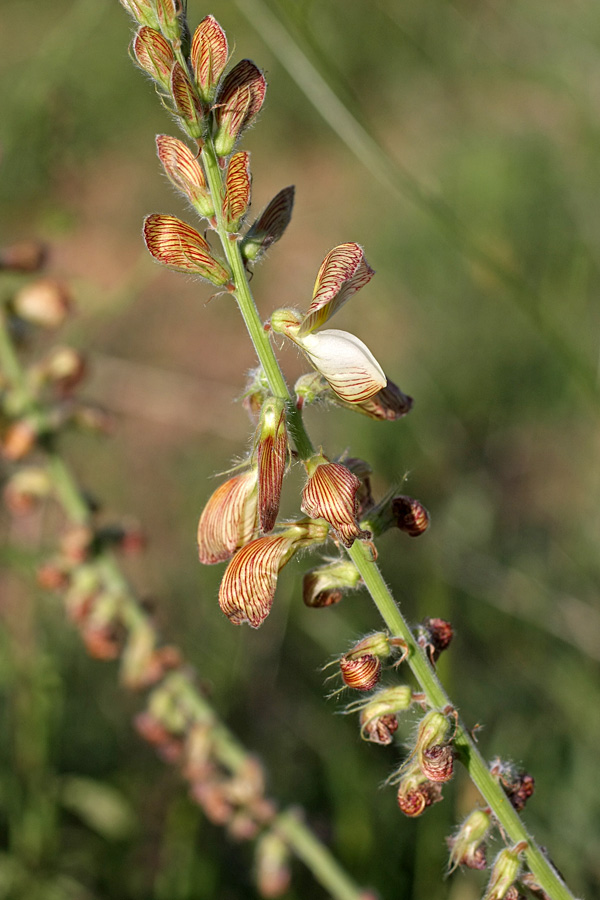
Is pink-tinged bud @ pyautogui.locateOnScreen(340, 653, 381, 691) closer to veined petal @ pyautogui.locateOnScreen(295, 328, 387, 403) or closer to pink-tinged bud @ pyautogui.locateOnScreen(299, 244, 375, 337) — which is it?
veined petal @ pyautogui.locateOnScreen(295, 328, 387, 403)

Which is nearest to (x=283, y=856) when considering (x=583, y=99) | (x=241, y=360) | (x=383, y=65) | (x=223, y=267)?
(x=223, y=267)

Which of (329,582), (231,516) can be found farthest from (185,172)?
(329,582)

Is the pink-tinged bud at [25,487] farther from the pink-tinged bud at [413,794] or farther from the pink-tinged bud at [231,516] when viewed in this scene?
the pink-tinged bud at [413,794]

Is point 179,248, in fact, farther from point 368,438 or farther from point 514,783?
point 368,438

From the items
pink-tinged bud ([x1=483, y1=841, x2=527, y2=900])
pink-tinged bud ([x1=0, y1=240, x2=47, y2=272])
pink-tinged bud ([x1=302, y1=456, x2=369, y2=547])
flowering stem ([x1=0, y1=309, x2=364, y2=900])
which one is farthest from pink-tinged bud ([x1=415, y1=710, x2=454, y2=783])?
pink-tinged bud ([x1=0, y1=240, x2=47, y2=272])

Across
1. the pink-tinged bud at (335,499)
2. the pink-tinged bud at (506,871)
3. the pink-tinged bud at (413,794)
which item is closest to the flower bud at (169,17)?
the pink-tinged bud at (335,499)
